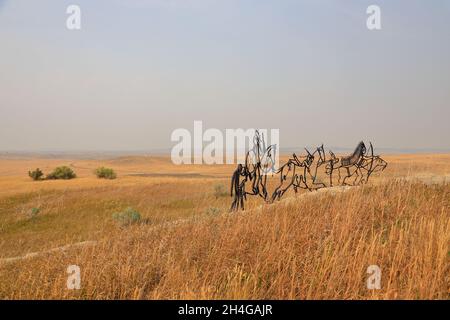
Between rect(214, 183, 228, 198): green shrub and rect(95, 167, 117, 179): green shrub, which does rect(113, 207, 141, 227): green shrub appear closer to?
rect(214, 183, 228, 198): green shrub

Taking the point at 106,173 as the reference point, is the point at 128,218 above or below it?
above

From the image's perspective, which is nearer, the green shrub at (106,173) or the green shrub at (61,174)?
the green shrub at (61,174)

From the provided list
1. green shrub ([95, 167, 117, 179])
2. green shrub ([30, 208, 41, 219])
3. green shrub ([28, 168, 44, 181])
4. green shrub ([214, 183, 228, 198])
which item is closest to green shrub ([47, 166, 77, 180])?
green shrub ([28, 168, 44, 181])

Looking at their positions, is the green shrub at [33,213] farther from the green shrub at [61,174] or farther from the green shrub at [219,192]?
the green shrub at [61,174]

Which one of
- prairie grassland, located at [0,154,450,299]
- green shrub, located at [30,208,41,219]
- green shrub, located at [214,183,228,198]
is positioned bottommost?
green shrub, located at [30,208,41,219]

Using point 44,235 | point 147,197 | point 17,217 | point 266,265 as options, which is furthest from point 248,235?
point 147,197

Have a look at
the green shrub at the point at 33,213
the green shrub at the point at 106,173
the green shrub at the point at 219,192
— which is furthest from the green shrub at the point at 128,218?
the green shrub at the point at 106,173

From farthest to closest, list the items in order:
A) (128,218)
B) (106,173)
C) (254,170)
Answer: (106,173), (128,218), (254,170)

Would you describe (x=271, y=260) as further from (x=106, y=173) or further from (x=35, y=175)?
(x=35, y=175)

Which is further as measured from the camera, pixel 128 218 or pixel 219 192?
pixel 219 192

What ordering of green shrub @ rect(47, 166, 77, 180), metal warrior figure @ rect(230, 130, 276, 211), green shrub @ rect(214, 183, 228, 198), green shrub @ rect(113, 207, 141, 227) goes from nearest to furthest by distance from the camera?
1. metal warrior figure @ rect(230, 130, 276, 211)
2. green shrub @ rect(113, 207, 141, 227)
3. green shrub @ rect(214, 183, 228, 198)
4. green shrub @ rect(47, 166, 77, 180)

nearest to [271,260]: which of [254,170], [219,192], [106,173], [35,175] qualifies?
[254,170]
